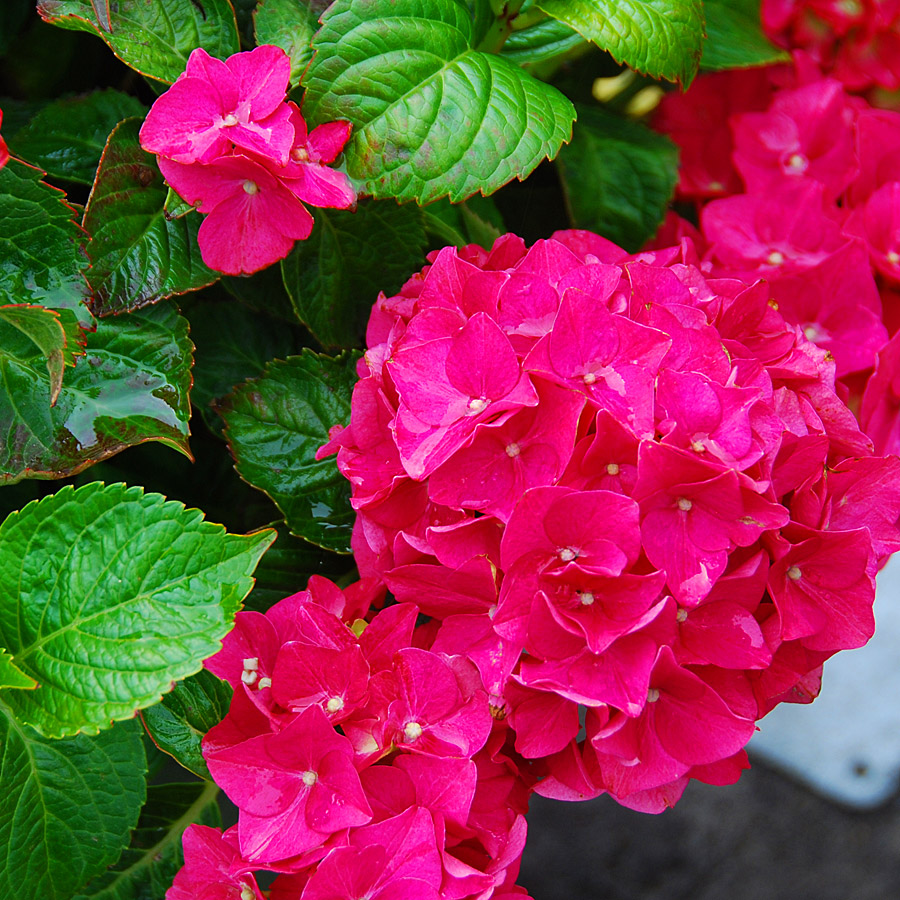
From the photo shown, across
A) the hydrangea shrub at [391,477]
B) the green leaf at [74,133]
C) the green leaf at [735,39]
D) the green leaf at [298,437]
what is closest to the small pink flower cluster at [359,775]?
the hydrangea shrub at [391,477]

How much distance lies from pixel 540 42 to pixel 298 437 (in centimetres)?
31

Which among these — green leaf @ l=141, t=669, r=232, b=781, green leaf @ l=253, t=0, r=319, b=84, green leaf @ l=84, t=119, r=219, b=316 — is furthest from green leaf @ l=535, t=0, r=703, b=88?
green leaf @ l=141, t=669, r=232, b=781

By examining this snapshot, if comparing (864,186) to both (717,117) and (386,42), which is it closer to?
(717,117)

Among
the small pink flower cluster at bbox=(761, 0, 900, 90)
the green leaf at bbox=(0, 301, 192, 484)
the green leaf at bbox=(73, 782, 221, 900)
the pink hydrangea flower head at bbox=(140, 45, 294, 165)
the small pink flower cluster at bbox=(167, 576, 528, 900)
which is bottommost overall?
the green leaf at bbox=(73, 782, 221, 900)

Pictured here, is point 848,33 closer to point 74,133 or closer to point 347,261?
point 347,261

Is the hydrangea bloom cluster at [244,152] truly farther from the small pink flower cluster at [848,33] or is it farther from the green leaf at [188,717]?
the small pink flower cluster at [848,33]

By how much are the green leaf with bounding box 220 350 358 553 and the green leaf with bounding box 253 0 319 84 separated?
0.17m

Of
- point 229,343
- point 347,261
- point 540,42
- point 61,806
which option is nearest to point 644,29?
point 540,42

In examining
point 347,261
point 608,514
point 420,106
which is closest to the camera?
point 608,514

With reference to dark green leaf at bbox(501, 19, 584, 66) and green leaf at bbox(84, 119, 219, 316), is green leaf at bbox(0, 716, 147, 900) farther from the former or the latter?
dark green leaf at bbox(501, 19, 584, 66)

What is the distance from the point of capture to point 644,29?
1.83 feet

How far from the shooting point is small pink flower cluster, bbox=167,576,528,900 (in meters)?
0.42

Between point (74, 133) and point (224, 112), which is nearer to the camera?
point (224, 112)

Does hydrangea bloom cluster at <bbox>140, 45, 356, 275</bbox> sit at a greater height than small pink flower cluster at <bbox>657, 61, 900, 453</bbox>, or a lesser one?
greater
